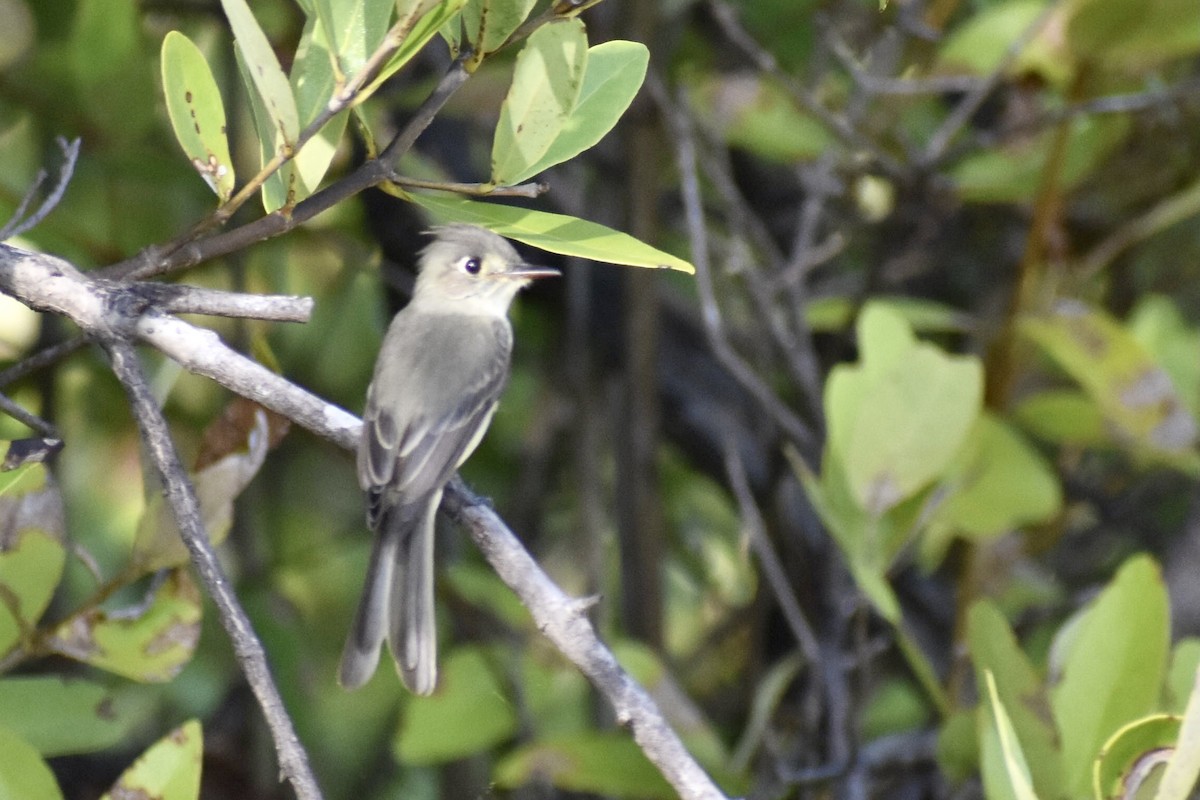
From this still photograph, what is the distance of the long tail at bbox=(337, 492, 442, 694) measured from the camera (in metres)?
1.69

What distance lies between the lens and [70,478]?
8.07 feet

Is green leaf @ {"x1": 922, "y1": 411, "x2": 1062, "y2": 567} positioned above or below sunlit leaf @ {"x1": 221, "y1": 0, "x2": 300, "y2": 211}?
below

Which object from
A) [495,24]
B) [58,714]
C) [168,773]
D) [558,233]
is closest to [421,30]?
[495,24]

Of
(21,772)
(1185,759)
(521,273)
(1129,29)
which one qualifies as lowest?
(521,273)

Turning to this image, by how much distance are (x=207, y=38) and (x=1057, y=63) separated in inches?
60.6

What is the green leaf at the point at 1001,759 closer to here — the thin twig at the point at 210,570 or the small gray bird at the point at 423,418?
the thin twig at the point at 210,570

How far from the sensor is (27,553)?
150 centimetres

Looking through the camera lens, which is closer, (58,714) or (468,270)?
(58,714)

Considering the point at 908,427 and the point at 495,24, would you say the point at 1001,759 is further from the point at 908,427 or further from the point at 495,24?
the point at 495,24

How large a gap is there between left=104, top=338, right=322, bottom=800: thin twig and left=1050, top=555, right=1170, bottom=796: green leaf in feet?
2.72

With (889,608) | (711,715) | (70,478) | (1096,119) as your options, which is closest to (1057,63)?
(1096,119)

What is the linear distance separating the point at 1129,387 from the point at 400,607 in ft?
3.96

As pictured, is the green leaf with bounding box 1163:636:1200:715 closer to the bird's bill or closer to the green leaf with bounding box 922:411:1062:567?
the green leaf with bounding box 922:411:1062:567

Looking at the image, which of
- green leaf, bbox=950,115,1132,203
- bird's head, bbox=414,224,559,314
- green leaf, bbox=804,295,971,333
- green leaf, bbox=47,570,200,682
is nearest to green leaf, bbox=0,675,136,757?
green leaf, bbox=47,570,200,682
